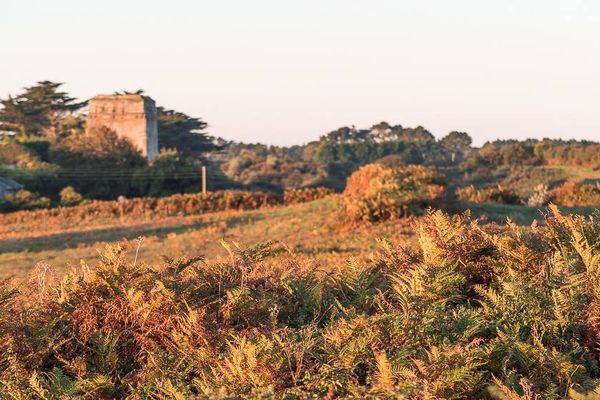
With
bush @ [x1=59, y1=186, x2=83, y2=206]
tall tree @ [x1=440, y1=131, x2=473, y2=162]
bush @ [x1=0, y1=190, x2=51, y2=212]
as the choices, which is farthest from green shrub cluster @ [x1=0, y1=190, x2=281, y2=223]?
tall tree @ [x1=440, y1=131, x2=473, y2=162]

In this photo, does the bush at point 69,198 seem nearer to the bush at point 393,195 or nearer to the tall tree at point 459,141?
the bush at point 393,195

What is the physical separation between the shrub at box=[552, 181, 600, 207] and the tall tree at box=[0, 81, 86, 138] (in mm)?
65046

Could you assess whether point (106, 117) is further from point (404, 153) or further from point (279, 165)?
point (404, 153)

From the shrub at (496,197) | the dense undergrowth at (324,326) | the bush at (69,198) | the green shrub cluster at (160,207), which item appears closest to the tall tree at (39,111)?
the bush at (69,198)

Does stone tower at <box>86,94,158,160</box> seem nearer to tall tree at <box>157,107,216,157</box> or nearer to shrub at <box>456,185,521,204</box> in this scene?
tall tree at <box>157,107,216,157</box>

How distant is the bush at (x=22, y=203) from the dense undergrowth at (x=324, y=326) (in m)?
40.5

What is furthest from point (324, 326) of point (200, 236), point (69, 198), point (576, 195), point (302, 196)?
point (69, 198)

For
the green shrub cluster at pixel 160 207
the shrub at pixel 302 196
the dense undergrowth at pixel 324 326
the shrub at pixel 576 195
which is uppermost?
the dense undergrowth at pixel 324 326

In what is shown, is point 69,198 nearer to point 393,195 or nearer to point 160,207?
point 160,207

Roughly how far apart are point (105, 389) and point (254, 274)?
1539 millimetres

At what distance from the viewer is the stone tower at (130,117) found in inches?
2813

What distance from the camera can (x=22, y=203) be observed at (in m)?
43.1

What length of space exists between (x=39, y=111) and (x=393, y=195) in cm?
7001

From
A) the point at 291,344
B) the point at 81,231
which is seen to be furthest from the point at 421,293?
the point at 81,231
